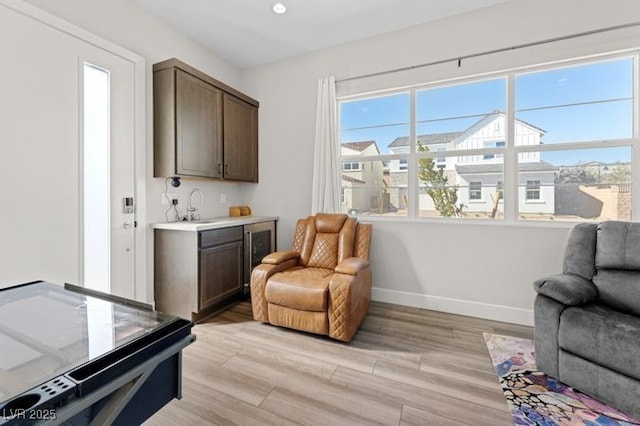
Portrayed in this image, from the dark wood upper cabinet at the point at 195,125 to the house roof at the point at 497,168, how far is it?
2.52m

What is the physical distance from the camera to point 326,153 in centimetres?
328

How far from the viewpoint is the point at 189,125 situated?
283cm

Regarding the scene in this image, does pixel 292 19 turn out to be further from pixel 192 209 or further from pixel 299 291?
pixel 299 291

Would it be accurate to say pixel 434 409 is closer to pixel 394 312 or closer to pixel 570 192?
pixel 394 312

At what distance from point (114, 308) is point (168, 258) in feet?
6.07

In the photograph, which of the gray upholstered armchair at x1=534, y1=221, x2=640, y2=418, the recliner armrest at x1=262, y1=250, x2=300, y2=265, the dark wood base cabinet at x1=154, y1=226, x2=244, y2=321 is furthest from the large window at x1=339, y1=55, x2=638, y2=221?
the dark wood base cabinet at x1=154, y1=226, x2=244, y2=321

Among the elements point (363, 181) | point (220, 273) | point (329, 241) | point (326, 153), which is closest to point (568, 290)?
point (329, 241)

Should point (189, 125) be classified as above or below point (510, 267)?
above

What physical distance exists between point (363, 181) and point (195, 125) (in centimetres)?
191

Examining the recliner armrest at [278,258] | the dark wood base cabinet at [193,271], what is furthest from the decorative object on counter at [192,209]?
the recliner armrest at [278,258]

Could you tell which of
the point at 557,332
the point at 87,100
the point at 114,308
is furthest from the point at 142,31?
the point at 557,332

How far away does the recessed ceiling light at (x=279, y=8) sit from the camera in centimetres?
263

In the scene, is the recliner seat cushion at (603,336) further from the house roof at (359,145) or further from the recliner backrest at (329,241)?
the house roof at (359,145)

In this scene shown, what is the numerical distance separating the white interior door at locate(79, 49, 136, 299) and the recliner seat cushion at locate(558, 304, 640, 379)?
11.0ft
